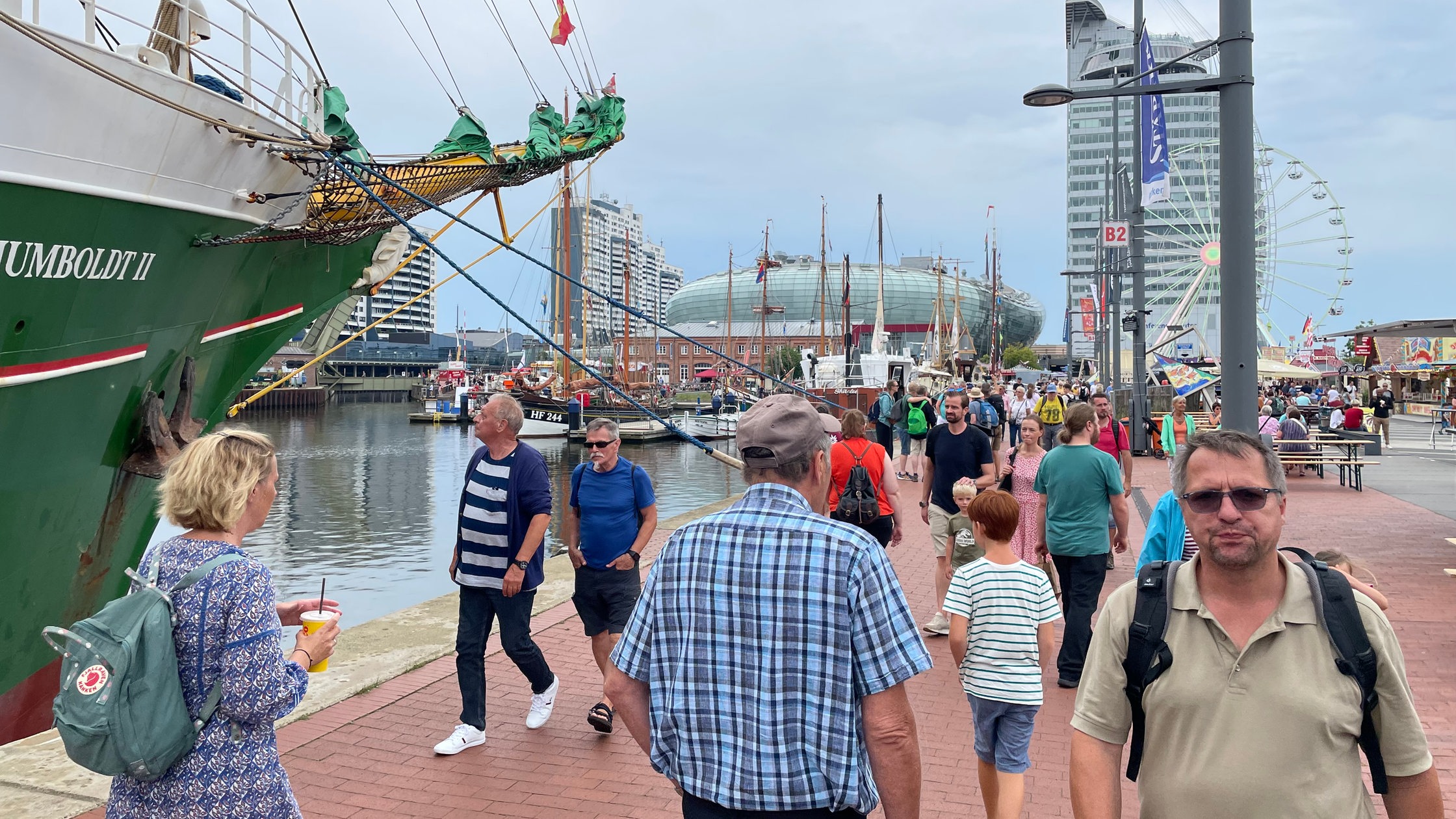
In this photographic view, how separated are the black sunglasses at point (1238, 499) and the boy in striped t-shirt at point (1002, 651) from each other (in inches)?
84.2

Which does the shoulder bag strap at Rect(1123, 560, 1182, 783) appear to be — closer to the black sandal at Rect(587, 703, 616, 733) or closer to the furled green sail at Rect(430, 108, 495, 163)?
the black sandal at Rect(587, 703, 616, 733)

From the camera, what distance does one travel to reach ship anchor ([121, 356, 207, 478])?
277 inches

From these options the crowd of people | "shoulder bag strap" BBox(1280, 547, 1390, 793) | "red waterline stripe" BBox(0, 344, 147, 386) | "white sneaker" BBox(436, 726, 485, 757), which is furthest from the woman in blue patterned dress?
"red waterline stripe" BBox(0, 344, 147, 386)

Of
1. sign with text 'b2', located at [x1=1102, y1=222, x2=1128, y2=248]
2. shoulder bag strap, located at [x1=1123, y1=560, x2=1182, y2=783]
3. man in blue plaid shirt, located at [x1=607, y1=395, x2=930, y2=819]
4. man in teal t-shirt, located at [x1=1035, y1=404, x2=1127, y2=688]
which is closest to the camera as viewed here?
shoulder bag strap, located at [x1=1123, y1=560, x2=1182, y2=783]

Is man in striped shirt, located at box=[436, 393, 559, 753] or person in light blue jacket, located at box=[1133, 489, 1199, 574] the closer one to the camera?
person in light blue jacket, located at box=[1133, 489, 1199, 574]

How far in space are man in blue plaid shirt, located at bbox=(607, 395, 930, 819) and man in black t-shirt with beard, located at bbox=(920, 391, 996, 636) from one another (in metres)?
5.19

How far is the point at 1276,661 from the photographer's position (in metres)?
1.99

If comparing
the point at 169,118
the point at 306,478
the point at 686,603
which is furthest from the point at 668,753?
the point at 306,478

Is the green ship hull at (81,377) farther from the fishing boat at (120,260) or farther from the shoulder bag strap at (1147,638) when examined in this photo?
the shoulder bag strap at (1147,638)

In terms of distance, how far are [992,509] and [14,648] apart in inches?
214

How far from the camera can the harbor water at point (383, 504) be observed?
13750 mm

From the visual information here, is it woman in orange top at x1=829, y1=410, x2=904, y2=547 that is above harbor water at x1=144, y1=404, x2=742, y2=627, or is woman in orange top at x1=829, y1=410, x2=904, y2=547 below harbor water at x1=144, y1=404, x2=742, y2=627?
above

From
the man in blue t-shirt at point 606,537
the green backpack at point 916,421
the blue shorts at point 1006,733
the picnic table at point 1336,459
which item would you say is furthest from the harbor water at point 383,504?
the picnic table at point 1336,459

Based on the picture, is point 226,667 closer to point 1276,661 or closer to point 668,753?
point 668,753
